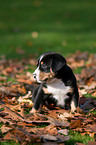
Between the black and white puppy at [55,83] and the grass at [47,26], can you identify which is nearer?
the black and white puppy at [55,83]

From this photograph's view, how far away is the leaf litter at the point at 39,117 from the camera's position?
3121 millimetres

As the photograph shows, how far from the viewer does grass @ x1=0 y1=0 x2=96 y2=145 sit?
32.3 ft

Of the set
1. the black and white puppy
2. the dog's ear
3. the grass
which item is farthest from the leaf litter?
the grass

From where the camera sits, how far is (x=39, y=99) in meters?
→ 3.82

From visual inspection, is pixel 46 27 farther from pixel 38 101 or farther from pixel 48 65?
pixel 48 65

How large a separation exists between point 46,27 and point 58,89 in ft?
32.3

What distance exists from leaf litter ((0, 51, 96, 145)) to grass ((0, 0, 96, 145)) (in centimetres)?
334

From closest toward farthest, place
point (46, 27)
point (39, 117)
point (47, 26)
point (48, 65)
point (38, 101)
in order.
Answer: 1. point (48, 65)
2. point (39, 117)
3. point (38, 101)
4. point (46, 27)
5. point (47, 26)

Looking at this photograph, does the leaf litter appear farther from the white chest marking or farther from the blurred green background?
the blurred green background

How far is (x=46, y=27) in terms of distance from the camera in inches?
524

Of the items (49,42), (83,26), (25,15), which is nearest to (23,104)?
(49,42)

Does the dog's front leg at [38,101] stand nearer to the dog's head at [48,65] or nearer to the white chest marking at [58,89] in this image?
the white chest marking at [58,89]

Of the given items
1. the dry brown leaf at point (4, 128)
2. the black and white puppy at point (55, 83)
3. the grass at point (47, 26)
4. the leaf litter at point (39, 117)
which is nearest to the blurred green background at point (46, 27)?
the grass at point (47, 26)

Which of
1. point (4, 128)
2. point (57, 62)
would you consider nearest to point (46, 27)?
point (57, 62)
